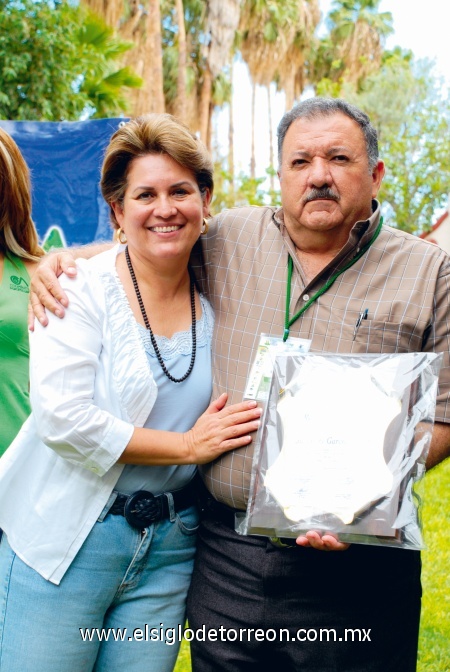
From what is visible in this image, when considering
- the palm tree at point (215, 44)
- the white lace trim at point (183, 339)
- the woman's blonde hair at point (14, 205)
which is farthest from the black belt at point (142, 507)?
the palm tree at point (215, 44)

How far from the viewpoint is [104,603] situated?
241 cm

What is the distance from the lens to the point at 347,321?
244cm

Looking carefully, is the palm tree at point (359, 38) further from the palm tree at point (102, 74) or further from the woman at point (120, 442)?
the woman at point (120, 442)

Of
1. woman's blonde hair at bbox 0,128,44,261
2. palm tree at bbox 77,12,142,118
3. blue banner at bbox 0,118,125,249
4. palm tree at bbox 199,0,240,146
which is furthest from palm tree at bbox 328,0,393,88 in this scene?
woman's blonde hair at bbox 0,128,44,261

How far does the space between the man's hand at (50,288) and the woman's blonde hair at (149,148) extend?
29 centimetres

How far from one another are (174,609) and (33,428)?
80 cm

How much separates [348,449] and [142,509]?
709 mm

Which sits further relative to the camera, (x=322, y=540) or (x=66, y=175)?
Answer: (x=66, y=175)

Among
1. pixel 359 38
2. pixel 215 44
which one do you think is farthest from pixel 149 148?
pixel 359 38

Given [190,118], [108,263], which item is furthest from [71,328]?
[190,118]

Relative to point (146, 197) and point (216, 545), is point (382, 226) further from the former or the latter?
point (216, 545)

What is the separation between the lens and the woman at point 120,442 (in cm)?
229

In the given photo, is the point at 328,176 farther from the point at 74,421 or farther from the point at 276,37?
the point at 276,37

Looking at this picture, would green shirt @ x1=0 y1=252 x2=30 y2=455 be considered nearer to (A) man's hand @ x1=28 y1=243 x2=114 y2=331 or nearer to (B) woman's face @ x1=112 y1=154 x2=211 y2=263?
(A) man's hand @ x1=28 y1=243 x2=114 y2=331
